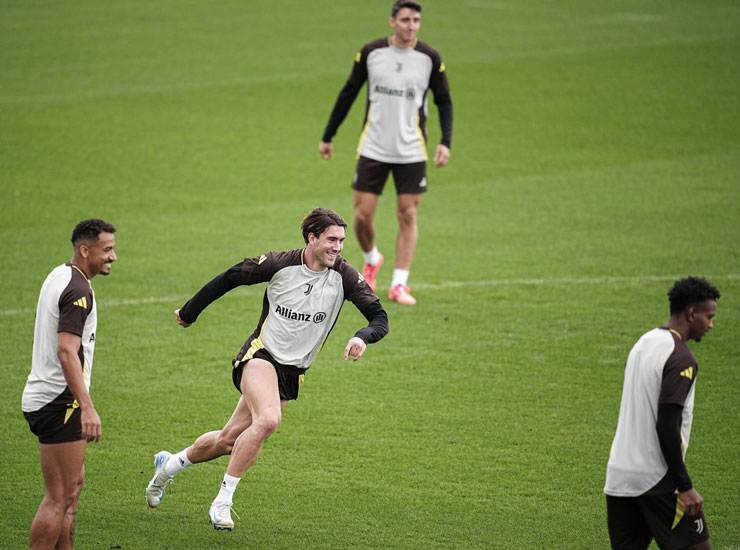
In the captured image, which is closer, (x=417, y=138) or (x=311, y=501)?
(x=311, y=501)

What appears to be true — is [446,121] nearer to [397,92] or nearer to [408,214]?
[397,92]

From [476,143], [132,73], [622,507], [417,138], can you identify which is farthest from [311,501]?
[132,73]

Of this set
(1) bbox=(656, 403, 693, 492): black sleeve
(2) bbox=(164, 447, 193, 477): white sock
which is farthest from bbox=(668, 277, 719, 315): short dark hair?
(2) bbox=(164, 447, 193, 477): white sock

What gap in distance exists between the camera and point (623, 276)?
13727 mm

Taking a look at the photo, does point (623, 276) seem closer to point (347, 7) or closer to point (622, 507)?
point (622, 507)

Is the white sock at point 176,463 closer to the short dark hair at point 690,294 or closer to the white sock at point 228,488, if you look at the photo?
the white sock at point 228,488

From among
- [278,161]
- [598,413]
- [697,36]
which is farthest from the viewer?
[697,36]

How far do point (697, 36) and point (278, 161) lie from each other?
1215 centimetres

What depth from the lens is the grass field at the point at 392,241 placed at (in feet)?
27.6

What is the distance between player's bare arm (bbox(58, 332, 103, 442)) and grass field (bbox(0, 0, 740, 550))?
55.9 inches

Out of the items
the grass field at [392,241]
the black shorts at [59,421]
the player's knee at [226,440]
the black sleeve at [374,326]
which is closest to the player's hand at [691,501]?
the grass field at [392,241]

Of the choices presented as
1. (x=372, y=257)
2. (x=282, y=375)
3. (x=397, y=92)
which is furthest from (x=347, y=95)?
(x=282, y=375)

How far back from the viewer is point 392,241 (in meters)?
15.4

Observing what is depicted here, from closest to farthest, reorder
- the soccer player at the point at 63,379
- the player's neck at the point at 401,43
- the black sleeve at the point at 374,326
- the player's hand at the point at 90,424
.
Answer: the player's hand at the point at 90,424 → the soccer player at the point at 63,379 → the black sleeve at the point at 374,326 → the player's neck at the point at 401,43
